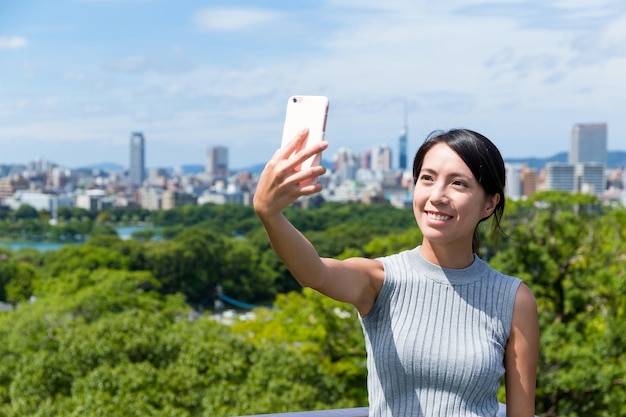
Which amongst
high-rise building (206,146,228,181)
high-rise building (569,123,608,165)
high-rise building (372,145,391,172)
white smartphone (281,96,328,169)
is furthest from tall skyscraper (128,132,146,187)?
white smartphone (281,96,328,169)

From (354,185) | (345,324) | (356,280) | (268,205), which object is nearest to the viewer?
(268,205)

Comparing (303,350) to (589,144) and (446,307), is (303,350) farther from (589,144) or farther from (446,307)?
(589,144)

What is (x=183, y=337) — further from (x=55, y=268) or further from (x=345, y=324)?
(x=55, y=268)

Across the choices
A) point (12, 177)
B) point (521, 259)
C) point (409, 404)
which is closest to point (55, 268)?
point (521, 259)

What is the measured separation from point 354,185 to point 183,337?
90.8 metres

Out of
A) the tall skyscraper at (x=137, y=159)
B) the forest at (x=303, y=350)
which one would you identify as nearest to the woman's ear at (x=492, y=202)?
the forest at (x=303, y=350)

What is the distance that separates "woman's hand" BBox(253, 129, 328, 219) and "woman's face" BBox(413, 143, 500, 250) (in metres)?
0.30

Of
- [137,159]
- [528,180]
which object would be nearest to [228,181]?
[137,159]

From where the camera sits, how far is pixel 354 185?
9988 centimetres

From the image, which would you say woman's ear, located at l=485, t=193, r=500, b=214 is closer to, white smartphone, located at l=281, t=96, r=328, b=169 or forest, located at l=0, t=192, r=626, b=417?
white smartphone, located at l=281, t=96, r=328, b=169

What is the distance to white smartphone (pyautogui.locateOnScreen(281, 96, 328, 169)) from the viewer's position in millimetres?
1148

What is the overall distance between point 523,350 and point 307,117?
59 cm

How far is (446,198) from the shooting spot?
1.35 metres

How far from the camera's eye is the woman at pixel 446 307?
1.35 meters
